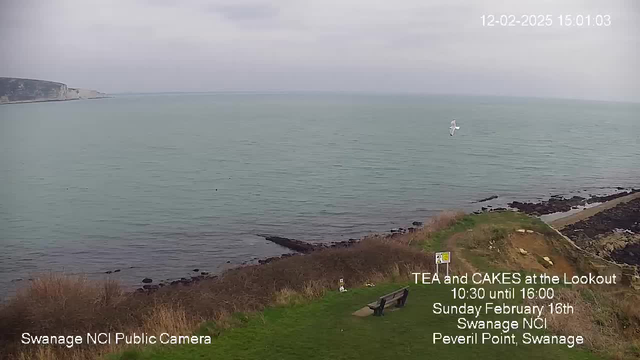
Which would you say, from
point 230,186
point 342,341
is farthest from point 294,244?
point 342,341

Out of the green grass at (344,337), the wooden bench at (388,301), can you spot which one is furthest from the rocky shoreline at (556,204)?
the wooden bench at (388,301)

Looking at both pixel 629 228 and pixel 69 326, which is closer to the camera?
pixel 69 326

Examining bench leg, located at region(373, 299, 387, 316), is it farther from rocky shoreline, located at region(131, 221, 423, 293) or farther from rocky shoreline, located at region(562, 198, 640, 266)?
rocky shoreline, located at region(562, 198, 640, 266)

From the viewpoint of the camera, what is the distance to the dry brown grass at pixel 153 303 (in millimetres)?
12000

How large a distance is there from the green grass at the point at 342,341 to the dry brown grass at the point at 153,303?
36.6 inches

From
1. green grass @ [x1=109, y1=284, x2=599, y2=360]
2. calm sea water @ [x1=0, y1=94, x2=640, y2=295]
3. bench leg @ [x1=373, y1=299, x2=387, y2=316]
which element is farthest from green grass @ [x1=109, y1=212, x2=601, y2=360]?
calm sea water @ [x1=0, y1=94, x2=640, y2=295]

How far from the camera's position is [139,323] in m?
12.8

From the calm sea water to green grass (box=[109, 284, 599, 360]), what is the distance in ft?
49.5

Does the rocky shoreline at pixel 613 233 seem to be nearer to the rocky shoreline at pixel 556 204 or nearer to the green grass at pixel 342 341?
the rocky shoreline at pixel 556 204

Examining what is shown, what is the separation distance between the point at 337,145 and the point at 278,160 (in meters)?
19.7

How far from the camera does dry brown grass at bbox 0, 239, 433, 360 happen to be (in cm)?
1200

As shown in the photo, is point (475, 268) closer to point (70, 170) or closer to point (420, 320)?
point (420, 320)

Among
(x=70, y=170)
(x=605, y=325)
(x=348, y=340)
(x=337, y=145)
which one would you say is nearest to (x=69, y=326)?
(x=348, y=340)

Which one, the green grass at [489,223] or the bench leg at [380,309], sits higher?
the bench leg at [380,309]
